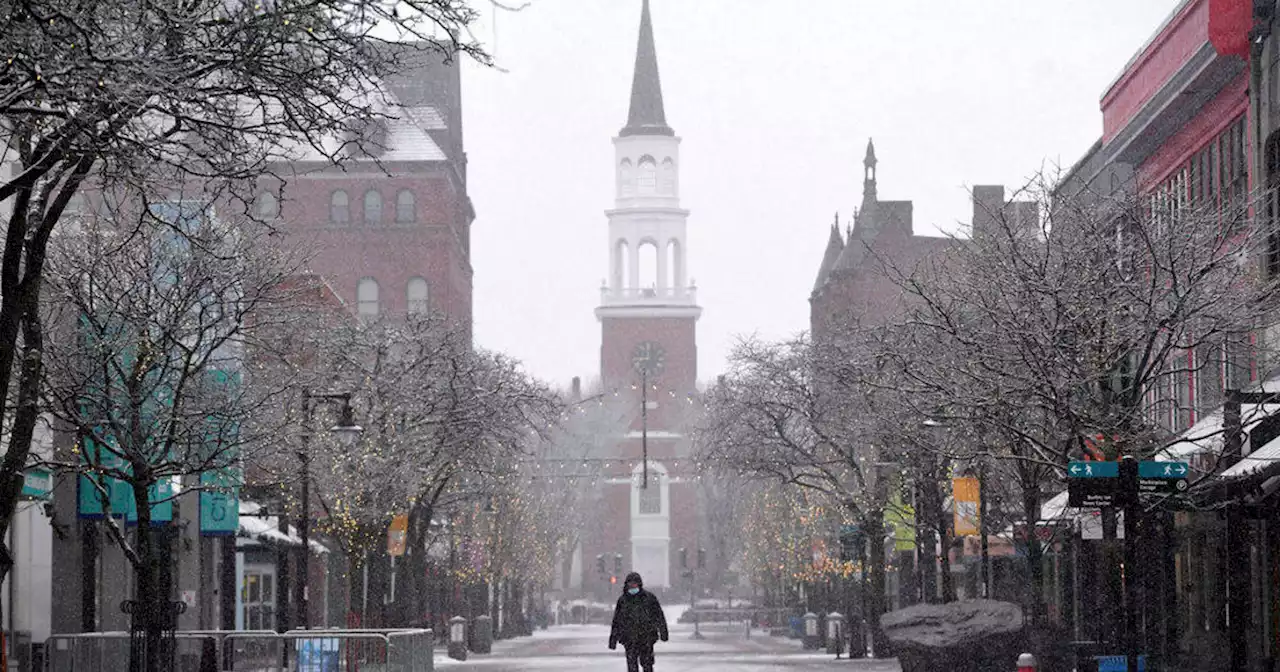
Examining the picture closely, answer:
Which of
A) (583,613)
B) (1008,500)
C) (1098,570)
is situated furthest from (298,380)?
(583,613)

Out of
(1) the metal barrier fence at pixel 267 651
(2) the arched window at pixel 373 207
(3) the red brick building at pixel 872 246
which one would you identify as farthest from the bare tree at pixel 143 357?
(2) the arched window at pixel 373 207

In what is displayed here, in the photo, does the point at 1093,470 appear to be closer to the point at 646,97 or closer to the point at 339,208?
the point at 339,208

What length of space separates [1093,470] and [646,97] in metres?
136

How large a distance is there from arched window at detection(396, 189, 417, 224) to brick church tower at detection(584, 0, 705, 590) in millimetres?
45634

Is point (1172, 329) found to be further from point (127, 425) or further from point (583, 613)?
point (583, 613)

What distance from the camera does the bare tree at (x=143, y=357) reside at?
28.7 metres

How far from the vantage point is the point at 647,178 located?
530 ft

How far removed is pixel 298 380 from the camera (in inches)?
1483

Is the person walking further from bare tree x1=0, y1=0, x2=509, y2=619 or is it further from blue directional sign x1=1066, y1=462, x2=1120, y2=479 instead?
bare tree x1=0, y1=0, x2=509, y2=619

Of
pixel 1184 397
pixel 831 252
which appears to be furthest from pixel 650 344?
pixel 1184 397

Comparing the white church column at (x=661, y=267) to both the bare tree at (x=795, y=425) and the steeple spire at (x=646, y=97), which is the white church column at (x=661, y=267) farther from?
the bare tree at (x=795, y=425)

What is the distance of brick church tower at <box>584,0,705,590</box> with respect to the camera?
156750mm

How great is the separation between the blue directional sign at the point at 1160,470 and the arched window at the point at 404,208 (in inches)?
3507

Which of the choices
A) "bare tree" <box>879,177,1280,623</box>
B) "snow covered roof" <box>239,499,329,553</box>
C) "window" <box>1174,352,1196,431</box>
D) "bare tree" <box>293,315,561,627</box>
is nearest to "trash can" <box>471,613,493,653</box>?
"snow covered roof" <box>239,499,329,553</box>
